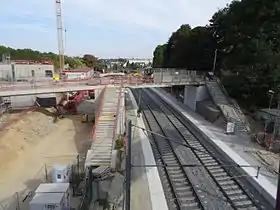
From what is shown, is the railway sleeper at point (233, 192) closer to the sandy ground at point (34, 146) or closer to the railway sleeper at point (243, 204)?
the railway sleeper at point (243, 204)

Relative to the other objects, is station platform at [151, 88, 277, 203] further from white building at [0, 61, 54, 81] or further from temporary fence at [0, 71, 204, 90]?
white building at [0, 61, 54, 81]

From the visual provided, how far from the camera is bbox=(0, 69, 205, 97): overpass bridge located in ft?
109

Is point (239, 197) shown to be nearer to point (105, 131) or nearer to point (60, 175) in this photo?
point (60, 175)

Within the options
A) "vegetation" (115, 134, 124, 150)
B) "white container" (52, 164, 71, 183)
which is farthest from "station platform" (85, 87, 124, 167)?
"white container" (52, 164, 71, 183)

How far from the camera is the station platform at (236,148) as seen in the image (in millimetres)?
15594

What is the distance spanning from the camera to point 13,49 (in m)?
110

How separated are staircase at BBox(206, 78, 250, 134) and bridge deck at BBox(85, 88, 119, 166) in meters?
10.5

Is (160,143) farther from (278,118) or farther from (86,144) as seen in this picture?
(278,118)

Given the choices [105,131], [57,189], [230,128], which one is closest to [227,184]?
[57,189]

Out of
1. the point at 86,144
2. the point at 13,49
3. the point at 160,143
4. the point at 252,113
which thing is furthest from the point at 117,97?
the point at 13,49

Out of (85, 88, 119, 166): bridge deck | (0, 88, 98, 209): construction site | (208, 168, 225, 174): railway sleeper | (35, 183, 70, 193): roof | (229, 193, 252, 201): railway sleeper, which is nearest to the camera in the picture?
(35, 183, 70, 193): roof

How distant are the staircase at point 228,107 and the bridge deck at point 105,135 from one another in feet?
34.3

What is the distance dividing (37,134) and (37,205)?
61.9ft

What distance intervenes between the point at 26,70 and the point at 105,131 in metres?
31.1
